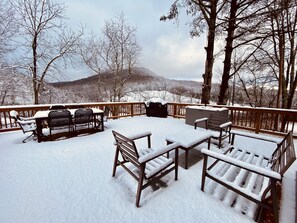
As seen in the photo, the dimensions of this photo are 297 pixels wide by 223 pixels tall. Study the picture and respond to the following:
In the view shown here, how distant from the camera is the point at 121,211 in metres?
1.55

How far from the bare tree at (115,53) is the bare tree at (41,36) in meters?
1.83

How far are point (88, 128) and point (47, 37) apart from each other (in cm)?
725

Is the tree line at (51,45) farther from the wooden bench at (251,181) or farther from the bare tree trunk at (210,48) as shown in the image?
the wooden bench at (251,181)

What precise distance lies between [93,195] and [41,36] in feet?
32.2

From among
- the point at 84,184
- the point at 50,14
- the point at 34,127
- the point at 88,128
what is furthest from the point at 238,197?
the point at 50,14

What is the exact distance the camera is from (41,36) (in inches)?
310

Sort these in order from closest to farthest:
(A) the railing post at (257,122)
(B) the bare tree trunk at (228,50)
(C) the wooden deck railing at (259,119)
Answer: (C) the wooden deck railing at (259,119) → (A) the railing post at (257,122) → (B) the bare tree trunk at (228,50)

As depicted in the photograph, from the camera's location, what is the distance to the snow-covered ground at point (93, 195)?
1483 mm

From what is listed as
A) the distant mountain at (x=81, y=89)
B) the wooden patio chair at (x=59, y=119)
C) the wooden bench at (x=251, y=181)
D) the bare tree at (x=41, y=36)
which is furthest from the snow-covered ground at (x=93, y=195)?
the bare tree at (x=41, y=36)

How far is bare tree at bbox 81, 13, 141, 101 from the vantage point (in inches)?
416

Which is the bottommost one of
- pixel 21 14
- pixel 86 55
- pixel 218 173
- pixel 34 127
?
pixel 218 173

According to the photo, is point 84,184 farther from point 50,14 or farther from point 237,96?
point 237,96

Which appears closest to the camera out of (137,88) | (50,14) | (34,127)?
(34,127)

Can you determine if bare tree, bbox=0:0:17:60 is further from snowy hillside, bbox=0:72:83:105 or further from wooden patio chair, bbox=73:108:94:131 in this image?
wooden patio chair, bbox=73:108:94:131
